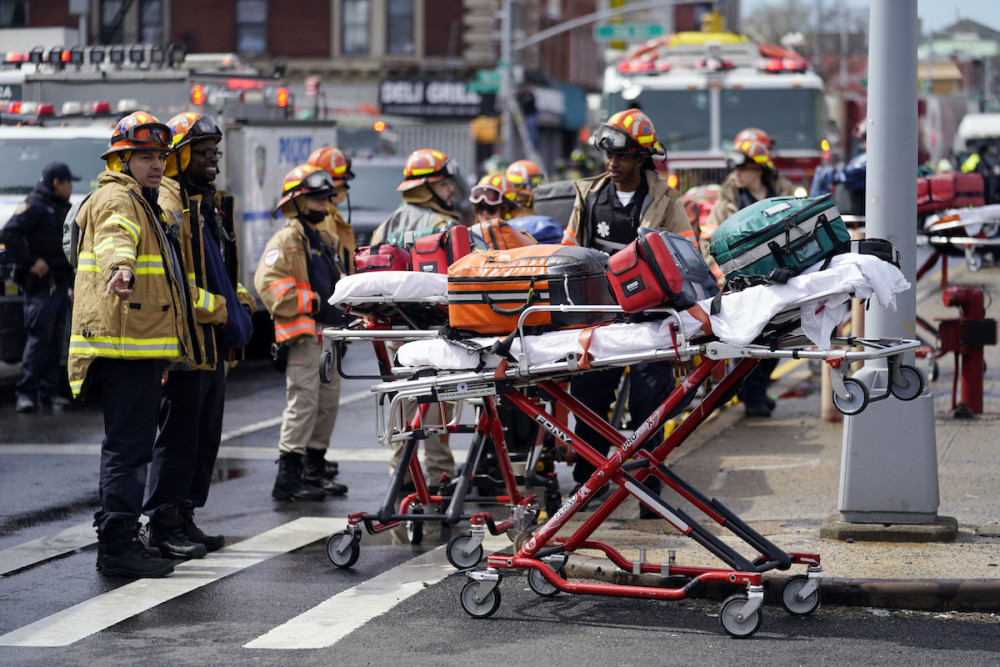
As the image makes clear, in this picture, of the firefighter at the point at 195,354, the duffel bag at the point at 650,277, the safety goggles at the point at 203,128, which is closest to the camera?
the duffel bag at the point at 650,277

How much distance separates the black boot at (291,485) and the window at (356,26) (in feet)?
129

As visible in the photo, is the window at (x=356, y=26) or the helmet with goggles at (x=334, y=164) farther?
the window at (x=356, y=26)

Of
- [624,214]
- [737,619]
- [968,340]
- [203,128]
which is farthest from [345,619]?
[968,340]

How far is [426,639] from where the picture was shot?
236 inches

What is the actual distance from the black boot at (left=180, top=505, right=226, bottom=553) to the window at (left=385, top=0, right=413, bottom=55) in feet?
133

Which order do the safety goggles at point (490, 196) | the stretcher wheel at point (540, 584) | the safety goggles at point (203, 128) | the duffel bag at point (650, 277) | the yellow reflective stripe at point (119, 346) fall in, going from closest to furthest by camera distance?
the duffel bag at point (650, 277)
the stretcher wheel at point (540, 584)
the yellow reflective stripe at point (119, 346)
the safety goggles at point (203, 128)
the safety goggles at point (490, 196)

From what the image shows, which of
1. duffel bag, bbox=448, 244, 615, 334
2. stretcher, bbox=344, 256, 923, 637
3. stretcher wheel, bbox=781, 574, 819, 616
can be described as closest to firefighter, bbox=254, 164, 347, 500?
stretcher, bbox=344, 256, 923, 637

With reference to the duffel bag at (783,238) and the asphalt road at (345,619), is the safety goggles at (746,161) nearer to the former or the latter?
the asphalt road at (345,619)

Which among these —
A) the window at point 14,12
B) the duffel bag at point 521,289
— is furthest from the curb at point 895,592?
the window at point 14,12

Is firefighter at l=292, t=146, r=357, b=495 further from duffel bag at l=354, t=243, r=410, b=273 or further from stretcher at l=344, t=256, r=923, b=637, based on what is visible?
stretcher at l=344, t=256, r=923, b=637

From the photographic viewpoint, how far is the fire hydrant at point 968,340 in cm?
1105

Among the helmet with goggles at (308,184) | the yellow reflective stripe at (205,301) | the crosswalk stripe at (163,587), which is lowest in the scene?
the crosswalk stripe at (163,587)

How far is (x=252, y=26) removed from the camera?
154 feet

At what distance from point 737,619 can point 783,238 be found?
1.47 m
